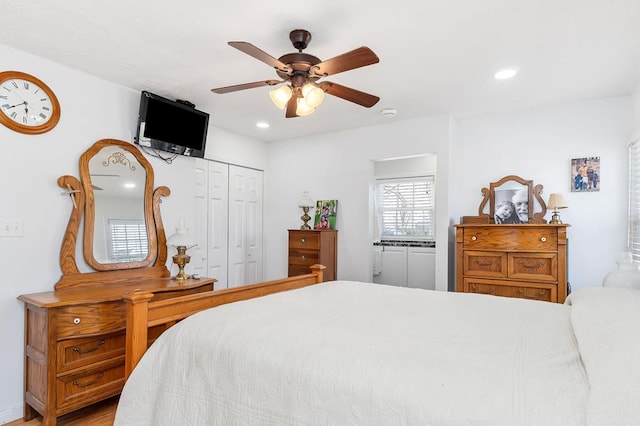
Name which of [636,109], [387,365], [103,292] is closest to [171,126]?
[103,292]

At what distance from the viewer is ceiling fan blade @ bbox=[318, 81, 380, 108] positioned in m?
2.18

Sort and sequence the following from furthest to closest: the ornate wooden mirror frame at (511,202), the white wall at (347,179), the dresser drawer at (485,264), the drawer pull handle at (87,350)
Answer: the white wall at (347,179) → the ornate wooden mirror frame at (511,202) → the dresser drawer at (485,264) → the drawer pull handle at (87,350)

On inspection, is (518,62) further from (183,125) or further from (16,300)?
(16,300)

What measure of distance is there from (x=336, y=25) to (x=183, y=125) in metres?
1.89

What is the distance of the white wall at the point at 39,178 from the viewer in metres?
2.38

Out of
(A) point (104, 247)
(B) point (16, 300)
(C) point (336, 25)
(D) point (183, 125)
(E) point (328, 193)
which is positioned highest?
(C) point (336, 25)

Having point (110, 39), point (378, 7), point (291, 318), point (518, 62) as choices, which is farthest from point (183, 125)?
point (518, 62)

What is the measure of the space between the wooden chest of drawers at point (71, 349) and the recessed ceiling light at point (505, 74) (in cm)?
303

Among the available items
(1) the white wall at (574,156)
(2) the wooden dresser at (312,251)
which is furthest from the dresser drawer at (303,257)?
(1) the white wall at (574,156)

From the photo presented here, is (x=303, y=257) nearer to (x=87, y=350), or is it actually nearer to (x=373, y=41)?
(x=87, y=350)

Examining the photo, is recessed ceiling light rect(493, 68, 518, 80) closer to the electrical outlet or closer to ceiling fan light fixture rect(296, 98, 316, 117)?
ceiling fan light fixture rect(296, 98, 316, 117)

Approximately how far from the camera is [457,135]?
13.0 ft

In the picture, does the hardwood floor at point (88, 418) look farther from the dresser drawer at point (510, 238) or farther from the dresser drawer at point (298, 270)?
the dresser drawer at point (510, 238)

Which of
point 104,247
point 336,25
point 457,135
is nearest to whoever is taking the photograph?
point 336,25
